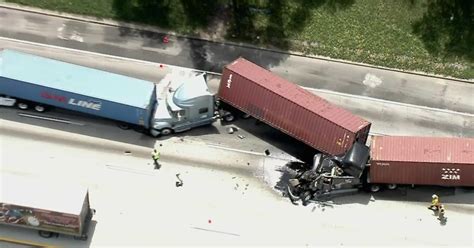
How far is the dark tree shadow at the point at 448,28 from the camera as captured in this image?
50.4 meters

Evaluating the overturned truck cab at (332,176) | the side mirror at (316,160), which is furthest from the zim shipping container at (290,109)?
the overturned truck cab at (332,176)

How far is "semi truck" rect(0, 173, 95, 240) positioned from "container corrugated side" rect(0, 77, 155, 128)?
6271 mm

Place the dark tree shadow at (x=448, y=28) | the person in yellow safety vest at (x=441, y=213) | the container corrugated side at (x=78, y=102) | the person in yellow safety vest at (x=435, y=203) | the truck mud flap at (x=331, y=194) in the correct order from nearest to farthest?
the person in yellow safety vest at (x=435, y=203) < the person in yellow safety vest at (x=441, y=213) < the truck mud flap at (x=331, y=194) < the container corrugated side at (x=78, y=102) < the dark tree shadow at (x=448, y=28)

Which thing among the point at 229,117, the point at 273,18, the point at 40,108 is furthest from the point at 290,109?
the point at 40,108

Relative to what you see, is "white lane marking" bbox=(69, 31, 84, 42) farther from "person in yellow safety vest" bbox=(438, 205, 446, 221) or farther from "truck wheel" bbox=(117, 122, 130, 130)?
"person in yellow safety vest" bbox=(438, 205, 446, 221)

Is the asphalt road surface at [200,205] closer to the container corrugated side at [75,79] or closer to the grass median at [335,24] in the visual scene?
the container corrugated side at [75,79]

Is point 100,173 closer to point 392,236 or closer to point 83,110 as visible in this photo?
point 83,110

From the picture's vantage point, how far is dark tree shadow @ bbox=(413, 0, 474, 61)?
165ft

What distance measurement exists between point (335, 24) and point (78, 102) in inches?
755

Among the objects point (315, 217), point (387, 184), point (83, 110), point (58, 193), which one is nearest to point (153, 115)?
point (83, 110)

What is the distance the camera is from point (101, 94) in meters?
42.6

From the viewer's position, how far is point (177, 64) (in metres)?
48.6

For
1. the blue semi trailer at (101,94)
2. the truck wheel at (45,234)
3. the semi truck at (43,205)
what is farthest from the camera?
the blue semi trailer at (101,94)

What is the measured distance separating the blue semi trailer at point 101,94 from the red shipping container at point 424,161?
1073 cm
